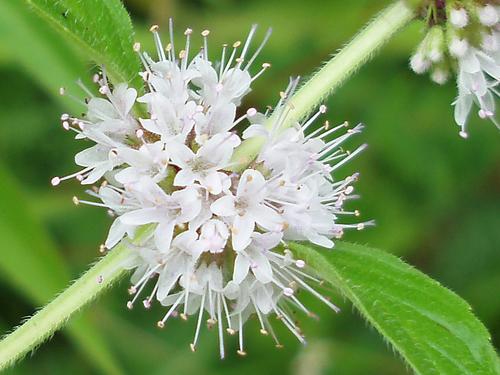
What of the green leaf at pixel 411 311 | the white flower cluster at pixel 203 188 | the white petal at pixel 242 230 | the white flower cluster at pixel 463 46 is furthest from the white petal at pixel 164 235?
the white flower cluster at pixel 463 46

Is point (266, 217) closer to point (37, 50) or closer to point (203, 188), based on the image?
point (203, 188)

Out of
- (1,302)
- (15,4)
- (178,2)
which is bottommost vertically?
(1,302)

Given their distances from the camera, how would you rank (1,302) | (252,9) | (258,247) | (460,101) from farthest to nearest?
(252,9) < (1,302) < (460,101) < (258,247)

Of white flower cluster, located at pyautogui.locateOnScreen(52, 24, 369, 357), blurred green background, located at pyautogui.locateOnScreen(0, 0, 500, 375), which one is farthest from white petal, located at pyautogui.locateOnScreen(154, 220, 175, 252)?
blurred green background, located at pyautogui.locateOnScreen(0, 0, 500, 375)

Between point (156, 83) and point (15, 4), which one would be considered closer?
point (156, 83)

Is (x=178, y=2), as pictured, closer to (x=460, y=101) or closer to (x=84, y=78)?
(x=84, y=78)

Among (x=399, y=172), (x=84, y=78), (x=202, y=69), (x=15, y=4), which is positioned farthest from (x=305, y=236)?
(x=399, y=172)

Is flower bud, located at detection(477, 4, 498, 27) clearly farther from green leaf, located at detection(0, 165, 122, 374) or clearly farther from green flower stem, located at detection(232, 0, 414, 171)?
green leaf, located at detection(0, 165, 122, 374)
